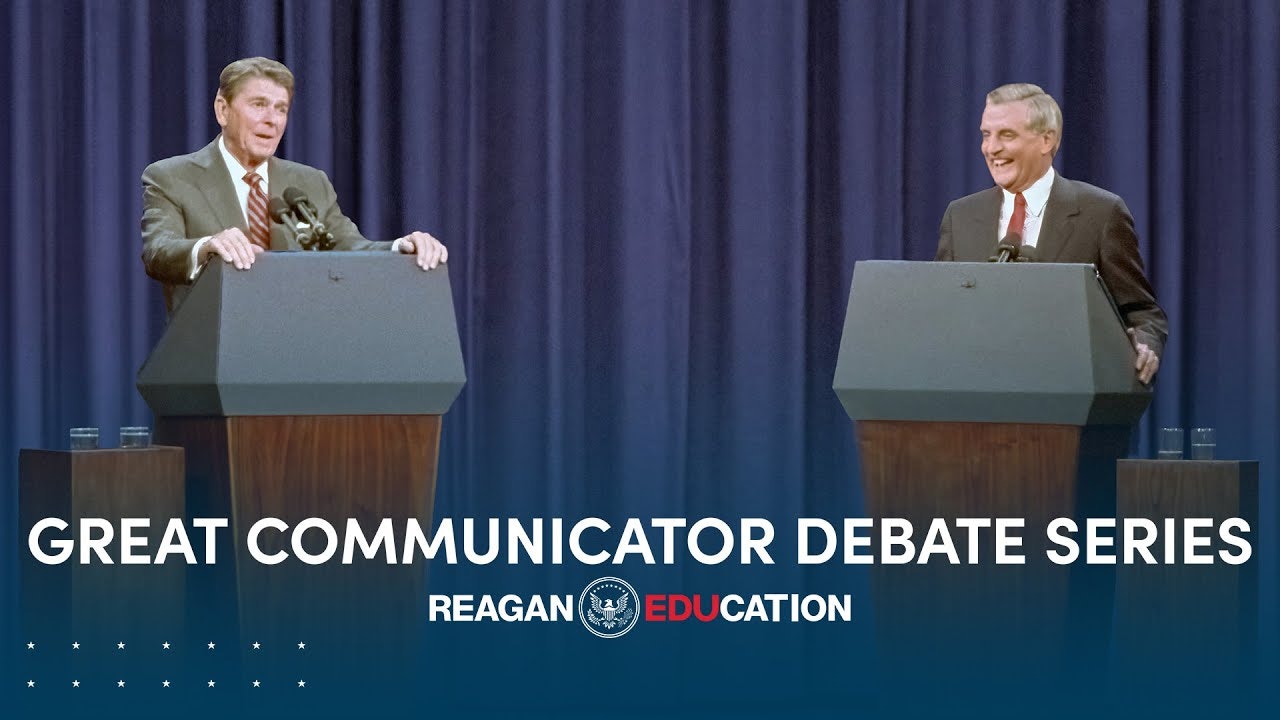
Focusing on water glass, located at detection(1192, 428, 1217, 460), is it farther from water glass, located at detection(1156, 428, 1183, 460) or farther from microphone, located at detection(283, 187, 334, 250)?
microphone, located at detection(283, 187, 334, 250)

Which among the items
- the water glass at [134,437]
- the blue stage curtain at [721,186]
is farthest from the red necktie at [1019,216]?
the water glass at [134,437]

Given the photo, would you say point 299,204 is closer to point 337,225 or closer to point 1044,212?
point 337,225

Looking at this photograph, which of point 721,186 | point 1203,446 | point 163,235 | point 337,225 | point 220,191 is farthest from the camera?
point 721,186

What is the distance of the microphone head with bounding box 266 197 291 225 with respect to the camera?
10.7 ft

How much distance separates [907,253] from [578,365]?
1.00 metres

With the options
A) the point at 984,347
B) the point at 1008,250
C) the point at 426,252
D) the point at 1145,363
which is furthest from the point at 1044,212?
the point at 426,252

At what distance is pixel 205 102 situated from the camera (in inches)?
184

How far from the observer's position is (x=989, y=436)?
9.57ft

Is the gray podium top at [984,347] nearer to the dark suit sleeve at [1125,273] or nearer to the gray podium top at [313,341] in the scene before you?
the dark suit sleeve at [1125,273]

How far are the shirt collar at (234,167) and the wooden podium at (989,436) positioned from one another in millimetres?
1271

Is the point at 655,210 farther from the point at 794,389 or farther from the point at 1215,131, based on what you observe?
the point at 1215,131

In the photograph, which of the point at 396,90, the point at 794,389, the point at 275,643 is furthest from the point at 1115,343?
the point at 396,90

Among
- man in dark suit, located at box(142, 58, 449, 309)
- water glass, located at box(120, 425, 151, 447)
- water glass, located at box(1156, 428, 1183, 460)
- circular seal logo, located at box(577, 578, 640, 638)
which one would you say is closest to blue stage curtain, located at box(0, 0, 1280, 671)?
circular seal logo, located at box(577, 578, 640, 638)

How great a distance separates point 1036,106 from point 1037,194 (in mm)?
188
